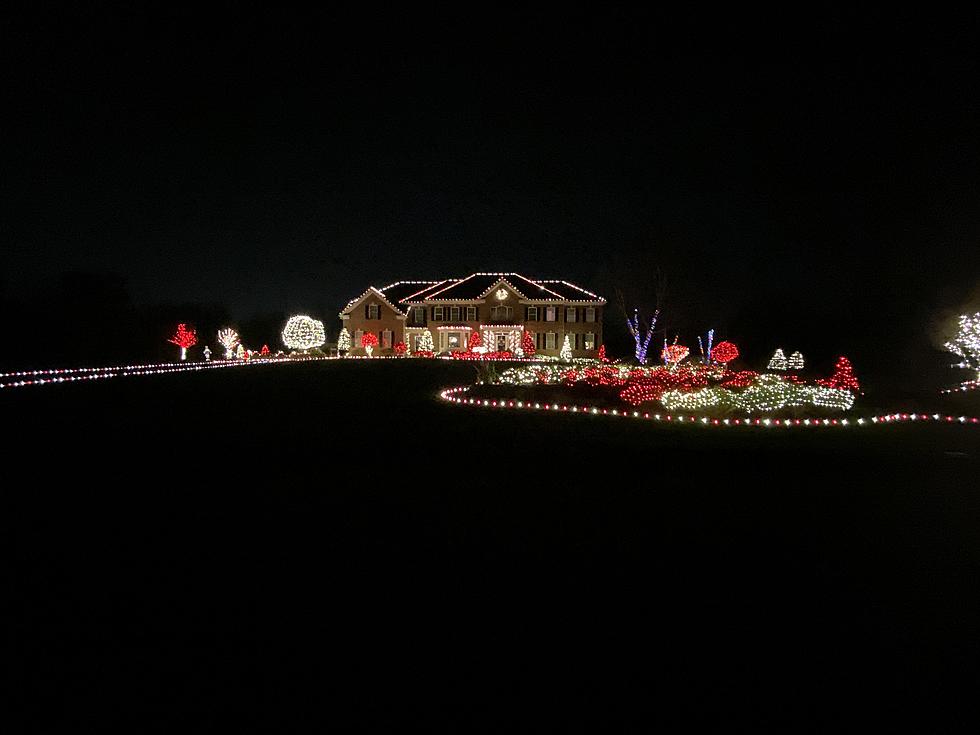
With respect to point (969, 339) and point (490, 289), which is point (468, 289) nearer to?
point (490, 289)

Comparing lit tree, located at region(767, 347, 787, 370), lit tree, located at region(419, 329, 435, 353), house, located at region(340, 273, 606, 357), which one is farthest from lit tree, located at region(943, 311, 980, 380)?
lit tree, located at region(419, 329, 435, 353)

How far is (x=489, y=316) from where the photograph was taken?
146ft

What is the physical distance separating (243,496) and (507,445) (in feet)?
13.5

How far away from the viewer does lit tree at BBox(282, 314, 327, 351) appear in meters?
41.2

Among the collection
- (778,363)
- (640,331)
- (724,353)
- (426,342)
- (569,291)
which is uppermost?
(569,291)

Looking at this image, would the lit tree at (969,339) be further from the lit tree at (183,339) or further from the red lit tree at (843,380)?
the lit tree at (183,339)

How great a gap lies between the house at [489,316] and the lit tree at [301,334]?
4247mm

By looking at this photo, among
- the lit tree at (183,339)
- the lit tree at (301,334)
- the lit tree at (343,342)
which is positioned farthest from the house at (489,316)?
the lit tree at (183,339)

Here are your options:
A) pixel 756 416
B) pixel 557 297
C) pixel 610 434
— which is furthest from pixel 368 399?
pixel 557 297

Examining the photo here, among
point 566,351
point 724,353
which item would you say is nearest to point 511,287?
point 566,351

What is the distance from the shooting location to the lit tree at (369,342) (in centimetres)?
4538

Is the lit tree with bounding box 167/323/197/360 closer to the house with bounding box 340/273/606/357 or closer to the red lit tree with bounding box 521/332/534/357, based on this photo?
the house with bounding box 340/273/606/357

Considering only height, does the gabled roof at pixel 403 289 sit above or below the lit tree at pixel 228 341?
above

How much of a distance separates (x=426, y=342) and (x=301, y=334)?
8200mm
